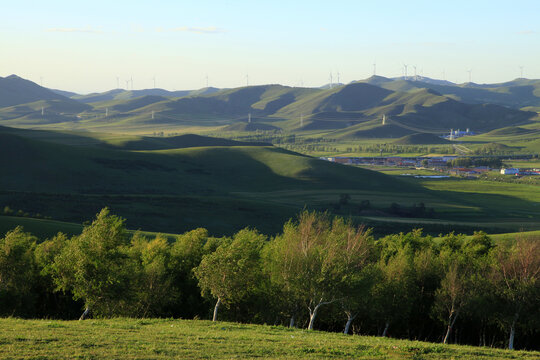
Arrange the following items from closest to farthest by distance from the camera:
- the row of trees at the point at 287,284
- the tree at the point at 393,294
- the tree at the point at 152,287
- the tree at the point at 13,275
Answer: the row of trees at the point at 287,284
the tree at the point at 13,275
the tree at the point at 152,287
the tree at the point at 393,294

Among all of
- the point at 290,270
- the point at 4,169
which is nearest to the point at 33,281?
the point at 290,270

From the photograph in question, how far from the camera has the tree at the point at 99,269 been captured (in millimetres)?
44812

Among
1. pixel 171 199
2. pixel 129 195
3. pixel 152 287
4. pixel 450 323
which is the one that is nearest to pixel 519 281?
pixel 450 323

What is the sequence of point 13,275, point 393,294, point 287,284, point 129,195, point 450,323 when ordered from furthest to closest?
point 129,195 → point 393,294 → point 450,323 → point 13,275 → point 287,284

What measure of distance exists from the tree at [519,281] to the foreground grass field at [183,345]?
1977cm

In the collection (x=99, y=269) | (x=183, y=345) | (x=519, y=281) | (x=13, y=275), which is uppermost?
(x=99, y=269)

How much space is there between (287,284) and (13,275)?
23287mm

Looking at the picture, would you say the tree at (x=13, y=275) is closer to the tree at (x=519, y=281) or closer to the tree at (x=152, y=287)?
the tree at (x=152, y=287)

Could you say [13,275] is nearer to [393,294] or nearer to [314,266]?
[314,266]

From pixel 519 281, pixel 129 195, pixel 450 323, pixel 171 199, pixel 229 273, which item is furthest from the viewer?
pixel 129 195

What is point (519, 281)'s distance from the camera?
52.8 m

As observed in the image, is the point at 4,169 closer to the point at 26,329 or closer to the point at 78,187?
the point at 78,187

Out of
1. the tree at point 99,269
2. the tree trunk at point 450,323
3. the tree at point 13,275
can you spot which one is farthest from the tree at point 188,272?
the tree trunk at point 450,323

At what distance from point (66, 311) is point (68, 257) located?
10.0 metres
